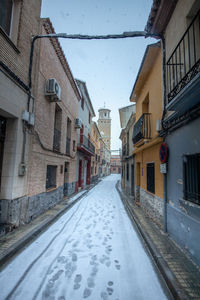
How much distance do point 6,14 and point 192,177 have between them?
6.06m

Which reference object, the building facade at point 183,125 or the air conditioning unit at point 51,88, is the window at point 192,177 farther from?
the air conditioning unit at point 51,88

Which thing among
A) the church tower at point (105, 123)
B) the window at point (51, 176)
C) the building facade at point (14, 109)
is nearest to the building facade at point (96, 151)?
the window at point (51, 176)

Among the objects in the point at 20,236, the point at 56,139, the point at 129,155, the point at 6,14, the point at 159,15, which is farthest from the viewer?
the point at 129,155

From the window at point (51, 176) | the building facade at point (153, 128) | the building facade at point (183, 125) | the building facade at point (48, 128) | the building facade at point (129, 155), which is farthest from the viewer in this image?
the building facade at point (129, 155)

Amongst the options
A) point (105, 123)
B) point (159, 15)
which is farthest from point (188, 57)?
point (105, 123)

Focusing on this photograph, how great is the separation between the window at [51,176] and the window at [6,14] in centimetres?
486

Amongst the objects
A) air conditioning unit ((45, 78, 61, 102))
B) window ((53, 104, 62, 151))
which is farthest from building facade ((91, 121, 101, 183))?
air conditioning unit ((45, 78, 61, 102))

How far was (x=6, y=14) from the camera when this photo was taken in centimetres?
394

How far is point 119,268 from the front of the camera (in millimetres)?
2711

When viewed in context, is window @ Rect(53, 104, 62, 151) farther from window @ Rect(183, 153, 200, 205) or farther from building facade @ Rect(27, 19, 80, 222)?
window @ Rect(183, 153, 200, 205)

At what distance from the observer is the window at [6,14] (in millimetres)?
3797

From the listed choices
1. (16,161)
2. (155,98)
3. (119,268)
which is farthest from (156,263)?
(155,98)

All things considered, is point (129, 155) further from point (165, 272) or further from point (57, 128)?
point (165, 272)

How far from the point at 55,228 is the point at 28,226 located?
76 centimetres
